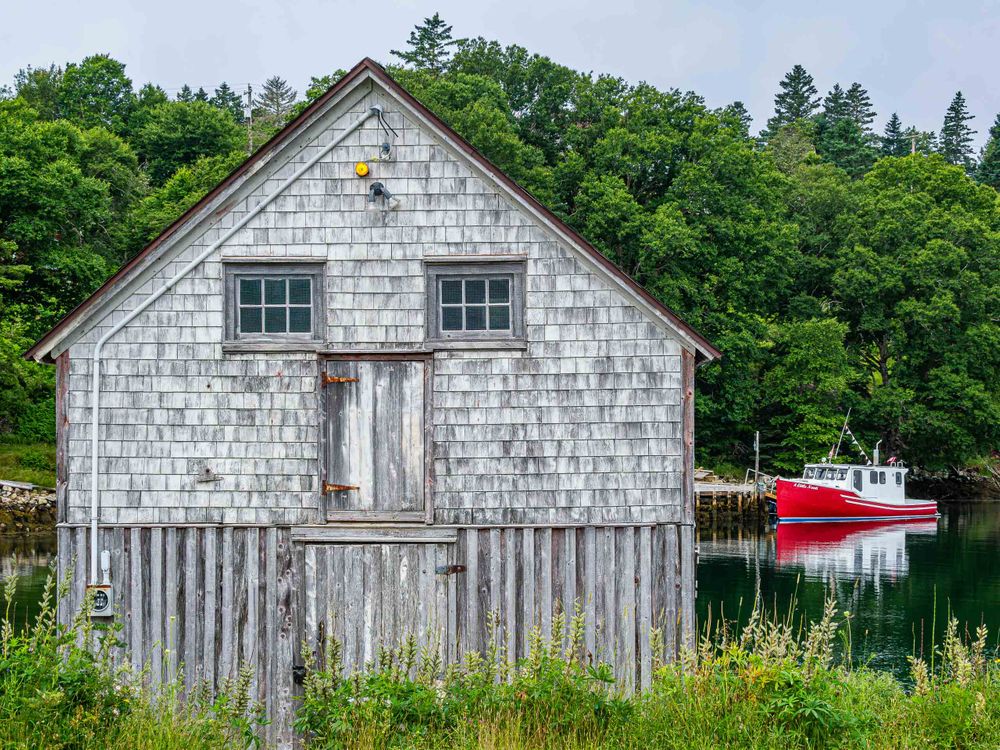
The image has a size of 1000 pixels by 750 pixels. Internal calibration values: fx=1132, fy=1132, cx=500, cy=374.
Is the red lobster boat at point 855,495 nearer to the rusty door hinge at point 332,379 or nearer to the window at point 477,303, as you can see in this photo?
the window at point 477,303

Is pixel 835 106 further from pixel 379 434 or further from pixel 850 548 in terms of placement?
pixel 379 434

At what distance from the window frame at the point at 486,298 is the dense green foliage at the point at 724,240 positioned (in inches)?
1236

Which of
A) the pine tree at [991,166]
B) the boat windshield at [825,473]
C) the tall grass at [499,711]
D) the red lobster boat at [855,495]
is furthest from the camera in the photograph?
the pine tree at [991,166]

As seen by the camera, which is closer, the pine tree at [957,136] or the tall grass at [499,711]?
the tall grass at [499,711]

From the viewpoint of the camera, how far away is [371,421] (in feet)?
42.1

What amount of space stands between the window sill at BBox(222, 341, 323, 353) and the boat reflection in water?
21.0 metres

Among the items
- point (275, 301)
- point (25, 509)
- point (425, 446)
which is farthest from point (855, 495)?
point (275, 301)

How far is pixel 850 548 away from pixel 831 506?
755 centimetres

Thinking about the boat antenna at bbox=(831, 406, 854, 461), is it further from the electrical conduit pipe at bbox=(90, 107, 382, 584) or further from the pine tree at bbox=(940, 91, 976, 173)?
the pine tree at bbox=(940, 91, 976, 173)

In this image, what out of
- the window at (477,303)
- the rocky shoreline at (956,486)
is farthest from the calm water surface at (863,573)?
the rocky shoreline at (956,486)

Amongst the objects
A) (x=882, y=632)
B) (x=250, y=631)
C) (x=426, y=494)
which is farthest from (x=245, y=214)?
(x=882, y=632)

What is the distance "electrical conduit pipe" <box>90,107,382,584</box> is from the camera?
1250 centimetres

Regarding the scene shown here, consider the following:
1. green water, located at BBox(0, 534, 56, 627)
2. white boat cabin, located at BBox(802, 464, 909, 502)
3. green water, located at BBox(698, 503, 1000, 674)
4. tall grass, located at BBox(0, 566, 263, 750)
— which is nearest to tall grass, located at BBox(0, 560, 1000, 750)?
tall grass, located at BBox(0, 566, 263, 750)

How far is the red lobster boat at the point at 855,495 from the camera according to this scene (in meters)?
46.2
